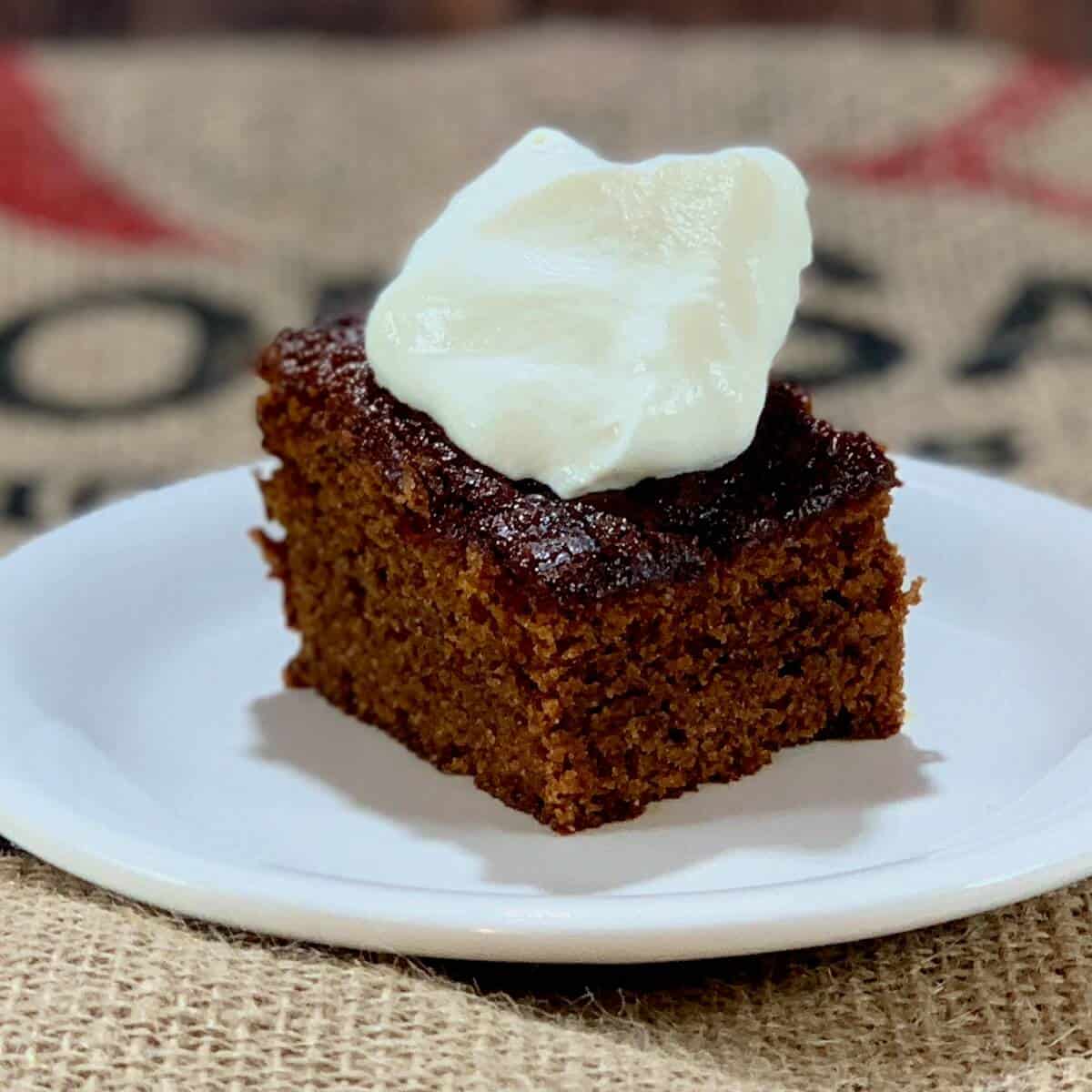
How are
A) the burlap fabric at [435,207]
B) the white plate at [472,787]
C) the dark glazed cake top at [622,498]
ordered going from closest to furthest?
the white plate at [472,787] → the dark glazed cake top at [622,498] → the burlap fabric at [435,207]

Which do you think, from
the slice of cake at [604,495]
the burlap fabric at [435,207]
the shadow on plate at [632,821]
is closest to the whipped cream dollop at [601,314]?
the slice of cake at [604,495]

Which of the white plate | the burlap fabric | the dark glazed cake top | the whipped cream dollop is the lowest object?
the burlap fabric

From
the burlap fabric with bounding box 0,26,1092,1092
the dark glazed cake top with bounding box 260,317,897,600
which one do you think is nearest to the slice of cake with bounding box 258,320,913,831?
the dark glazed cake top with bounding box 260,317,897,600

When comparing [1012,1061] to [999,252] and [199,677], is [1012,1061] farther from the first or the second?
[999,252]

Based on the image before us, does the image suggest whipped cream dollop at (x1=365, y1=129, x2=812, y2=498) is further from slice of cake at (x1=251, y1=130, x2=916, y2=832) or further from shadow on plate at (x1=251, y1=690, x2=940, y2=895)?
shadow on plate at (x1=251, y1=690, x2=940, y2=895)

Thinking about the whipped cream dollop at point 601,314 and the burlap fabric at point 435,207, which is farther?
the burlap fabric at point 435,207

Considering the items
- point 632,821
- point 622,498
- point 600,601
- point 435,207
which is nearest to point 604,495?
point 622,498

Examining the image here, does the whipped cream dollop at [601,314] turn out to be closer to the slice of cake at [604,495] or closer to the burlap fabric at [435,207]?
the slice of cake at [604,495]

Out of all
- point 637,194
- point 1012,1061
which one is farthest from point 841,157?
point 1012,1061

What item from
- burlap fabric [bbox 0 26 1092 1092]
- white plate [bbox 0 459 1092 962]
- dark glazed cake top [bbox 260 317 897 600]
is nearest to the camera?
white plate [bbox 0 459 1092 962]
